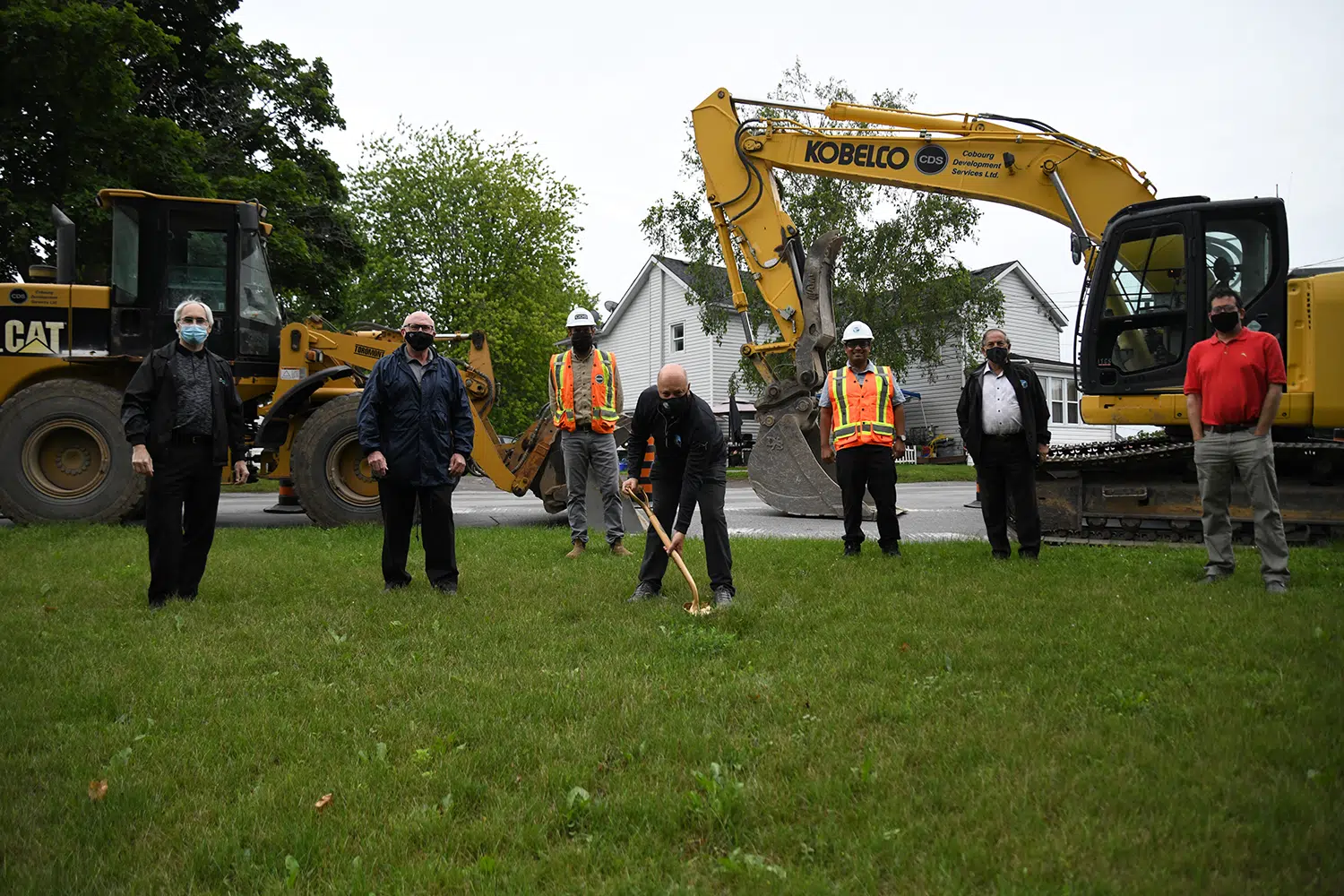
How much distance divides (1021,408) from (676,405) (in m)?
3.31

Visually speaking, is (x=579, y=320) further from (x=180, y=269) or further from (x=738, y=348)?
(x=738, y=348)

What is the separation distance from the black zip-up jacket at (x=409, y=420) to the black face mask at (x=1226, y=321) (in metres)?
5.44

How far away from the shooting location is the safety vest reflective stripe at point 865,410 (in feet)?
28.6

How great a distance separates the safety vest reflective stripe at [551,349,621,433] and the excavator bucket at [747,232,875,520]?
4.01 metres

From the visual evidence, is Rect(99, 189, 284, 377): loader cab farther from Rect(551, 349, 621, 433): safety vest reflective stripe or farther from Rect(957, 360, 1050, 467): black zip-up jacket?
Rect(957, 360, 1050, 467): black zip-up jacket

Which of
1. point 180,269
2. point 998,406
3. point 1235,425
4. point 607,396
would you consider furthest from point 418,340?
point 1235,425

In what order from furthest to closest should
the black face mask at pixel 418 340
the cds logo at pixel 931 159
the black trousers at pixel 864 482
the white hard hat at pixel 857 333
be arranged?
the cds logo at pixel 931 159 → the white hard hat at pixel 857 333 → the black trousers at pixel 864 482 → the black face mask at pixel 418 340

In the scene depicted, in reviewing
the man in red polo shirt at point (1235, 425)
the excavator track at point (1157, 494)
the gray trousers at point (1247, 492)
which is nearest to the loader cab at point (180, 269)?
the excavator track at point (1157, 494)

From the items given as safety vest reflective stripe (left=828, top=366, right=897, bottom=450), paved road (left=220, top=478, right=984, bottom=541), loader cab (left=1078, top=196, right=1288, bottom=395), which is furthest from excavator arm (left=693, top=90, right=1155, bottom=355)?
safety vest reflective stripe (left=828, top=366, right=897, bottom=450)

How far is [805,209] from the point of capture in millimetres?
30562

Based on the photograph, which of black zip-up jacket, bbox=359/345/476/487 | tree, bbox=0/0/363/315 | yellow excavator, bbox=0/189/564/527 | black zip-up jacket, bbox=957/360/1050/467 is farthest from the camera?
tree, bbox=0/0/363/315

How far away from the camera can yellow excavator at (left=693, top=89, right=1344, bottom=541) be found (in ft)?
30.2

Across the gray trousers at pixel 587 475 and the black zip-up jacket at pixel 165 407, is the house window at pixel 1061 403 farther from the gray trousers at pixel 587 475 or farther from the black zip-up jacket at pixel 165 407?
the black zip-up jacket at pixel 165 407

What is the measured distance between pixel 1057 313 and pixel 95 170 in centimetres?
3447
